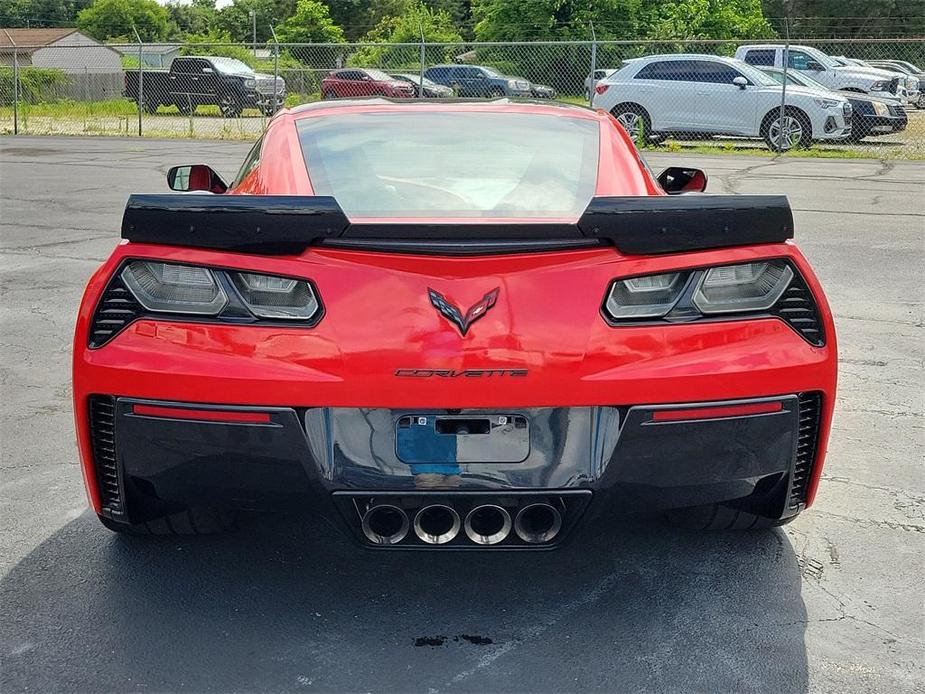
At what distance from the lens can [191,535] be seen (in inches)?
128

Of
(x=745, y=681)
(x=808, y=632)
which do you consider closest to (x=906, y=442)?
(x=808, y=632)

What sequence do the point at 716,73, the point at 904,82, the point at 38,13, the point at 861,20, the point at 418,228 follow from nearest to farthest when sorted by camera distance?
1. the point at 418,228
2. the point at 716,73
3. the point at 904,82
4. the point at 861,20
5. the point at 38,13

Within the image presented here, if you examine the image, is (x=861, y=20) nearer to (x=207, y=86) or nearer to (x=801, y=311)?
(x=207, y=86)

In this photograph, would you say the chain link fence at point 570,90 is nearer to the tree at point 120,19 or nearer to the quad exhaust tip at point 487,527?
the quad exhaust tip at point 487,527

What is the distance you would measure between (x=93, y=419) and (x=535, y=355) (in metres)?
1.11

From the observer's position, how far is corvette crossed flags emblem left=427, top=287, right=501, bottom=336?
2.57 metres

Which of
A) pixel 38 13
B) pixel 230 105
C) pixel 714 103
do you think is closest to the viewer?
pixel 714 103

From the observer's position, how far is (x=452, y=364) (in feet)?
8.34

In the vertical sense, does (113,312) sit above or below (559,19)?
above

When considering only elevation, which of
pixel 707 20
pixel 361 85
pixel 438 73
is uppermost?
pixel 707 20

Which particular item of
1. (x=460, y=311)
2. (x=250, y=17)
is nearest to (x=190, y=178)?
(x=460, y=311)

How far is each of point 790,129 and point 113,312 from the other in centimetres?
1768

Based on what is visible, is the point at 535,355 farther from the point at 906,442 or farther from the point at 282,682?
the point at 906,442

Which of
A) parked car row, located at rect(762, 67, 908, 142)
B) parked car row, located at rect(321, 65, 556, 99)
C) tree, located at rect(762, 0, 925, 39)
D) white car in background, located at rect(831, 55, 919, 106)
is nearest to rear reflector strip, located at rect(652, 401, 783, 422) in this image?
parked car row, located at rect(762, 67, 908, 142)
